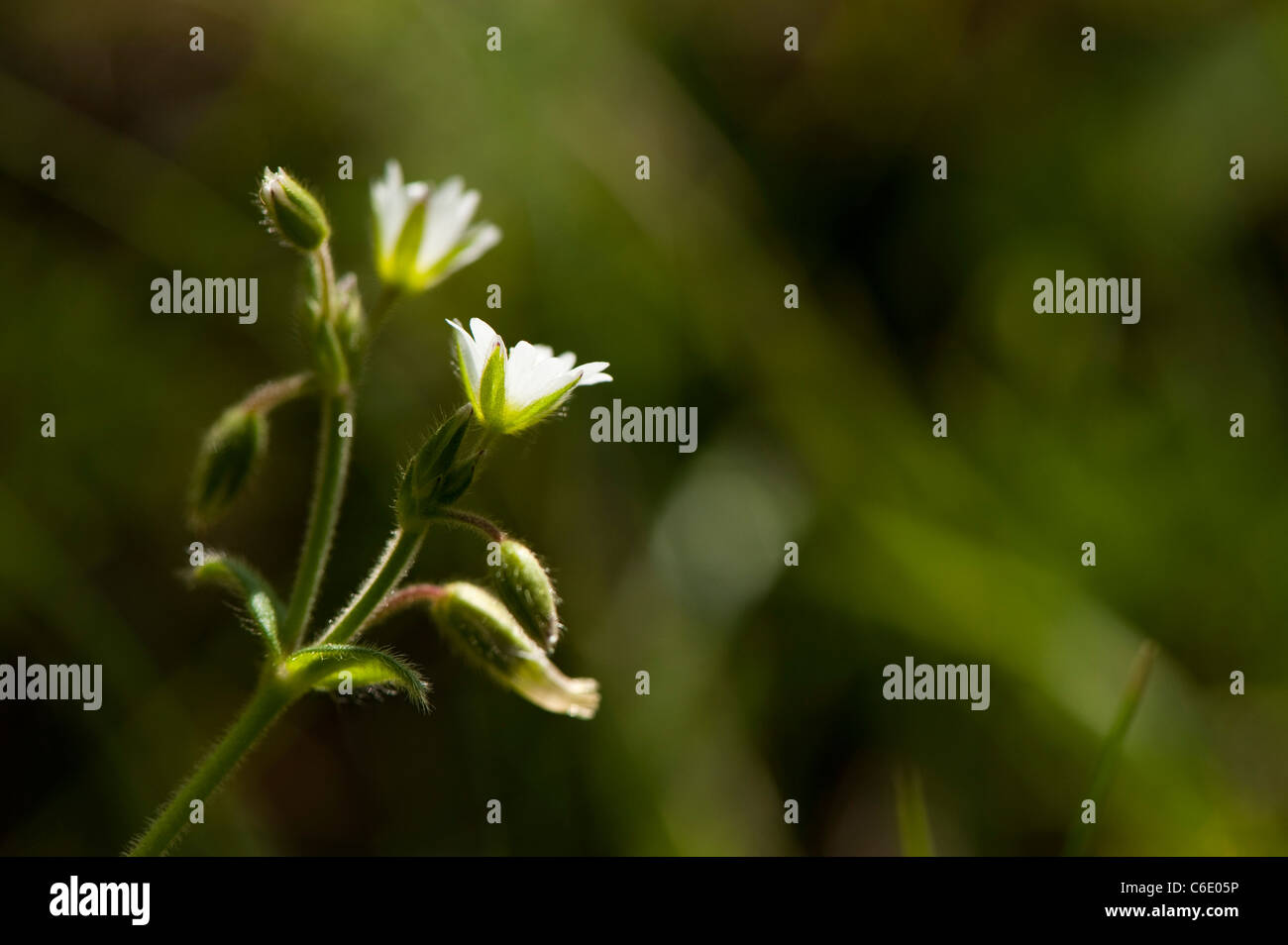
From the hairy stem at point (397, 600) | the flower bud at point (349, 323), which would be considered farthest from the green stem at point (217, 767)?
the flower bud at point (349, 323)

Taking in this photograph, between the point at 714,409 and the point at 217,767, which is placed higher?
the point at 714,409

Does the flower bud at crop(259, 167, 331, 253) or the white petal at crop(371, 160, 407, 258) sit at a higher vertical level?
the white petal at crop(371, 160, 407, 258)
